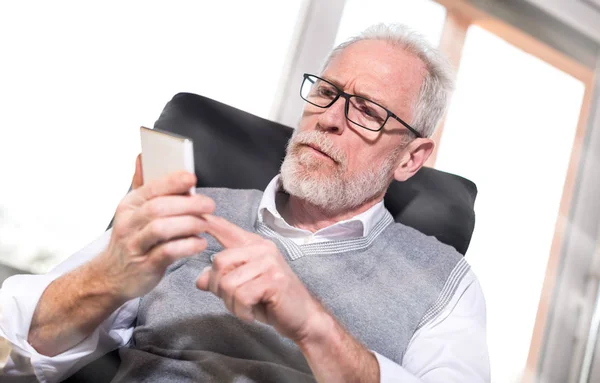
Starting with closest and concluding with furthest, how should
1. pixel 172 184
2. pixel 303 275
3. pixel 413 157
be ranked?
pixel 172 184, pixel 303 275, pixel 413 157

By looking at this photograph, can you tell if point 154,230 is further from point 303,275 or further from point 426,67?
point 426,67

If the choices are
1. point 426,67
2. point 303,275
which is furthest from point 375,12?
point 303,275

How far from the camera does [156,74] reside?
1167mm

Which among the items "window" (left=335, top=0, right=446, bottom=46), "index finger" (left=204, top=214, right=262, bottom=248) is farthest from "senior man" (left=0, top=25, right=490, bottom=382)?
"window" (left=335, top=0, right=446, bottom=46)

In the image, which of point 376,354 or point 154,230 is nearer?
point 154,230

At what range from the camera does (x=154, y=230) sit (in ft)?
1.50

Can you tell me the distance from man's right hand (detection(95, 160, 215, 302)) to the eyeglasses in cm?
42

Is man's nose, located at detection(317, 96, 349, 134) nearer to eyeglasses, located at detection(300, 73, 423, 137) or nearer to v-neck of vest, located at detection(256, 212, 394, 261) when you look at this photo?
eyeglasses, located at detection(300, 73, 423, 137)

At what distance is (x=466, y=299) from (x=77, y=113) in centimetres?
80

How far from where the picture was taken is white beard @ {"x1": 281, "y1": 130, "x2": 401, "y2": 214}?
83 centimetres

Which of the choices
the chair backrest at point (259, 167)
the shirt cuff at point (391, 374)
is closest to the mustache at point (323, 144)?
the chair backrest at point (259, 167)

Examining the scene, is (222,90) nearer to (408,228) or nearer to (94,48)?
(94,48)

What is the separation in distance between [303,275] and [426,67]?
0.42 metres

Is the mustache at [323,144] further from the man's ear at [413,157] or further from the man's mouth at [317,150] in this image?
the man's ear at [413,157]
